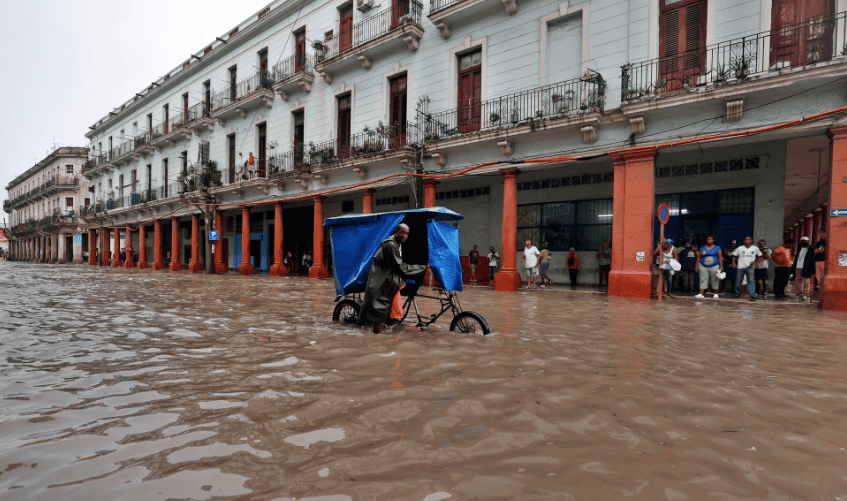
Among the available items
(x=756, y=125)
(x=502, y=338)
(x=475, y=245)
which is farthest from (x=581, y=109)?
(x=502, y=338)

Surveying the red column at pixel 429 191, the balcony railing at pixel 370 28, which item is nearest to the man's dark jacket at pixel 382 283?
the red column at pixel 429 191

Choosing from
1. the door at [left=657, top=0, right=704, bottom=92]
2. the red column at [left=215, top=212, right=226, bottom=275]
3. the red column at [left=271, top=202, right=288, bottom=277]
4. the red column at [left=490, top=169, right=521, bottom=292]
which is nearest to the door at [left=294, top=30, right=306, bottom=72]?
the red column at [left=271, top=202, right=288, bottom=277]

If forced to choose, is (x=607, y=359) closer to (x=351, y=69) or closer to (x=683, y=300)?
(x=683, y=300)

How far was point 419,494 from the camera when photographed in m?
2.13

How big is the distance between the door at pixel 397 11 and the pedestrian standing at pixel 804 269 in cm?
1567

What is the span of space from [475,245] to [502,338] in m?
12.1

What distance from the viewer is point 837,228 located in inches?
370

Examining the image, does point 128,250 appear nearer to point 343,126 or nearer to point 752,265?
point 343,126

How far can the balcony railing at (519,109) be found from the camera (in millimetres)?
12375

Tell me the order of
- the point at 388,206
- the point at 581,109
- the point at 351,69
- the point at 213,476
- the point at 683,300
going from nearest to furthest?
the point at 213,476 → the point at 683,300 → the point at 581,109 → the point at 351,69 → the point at 388,206

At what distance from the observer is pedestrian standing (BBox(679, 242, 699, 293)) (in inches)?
539

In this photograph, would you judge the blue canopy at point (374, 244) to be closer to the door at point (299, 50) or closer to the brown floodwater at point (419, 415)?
the brown floodwater at point (419, 415)

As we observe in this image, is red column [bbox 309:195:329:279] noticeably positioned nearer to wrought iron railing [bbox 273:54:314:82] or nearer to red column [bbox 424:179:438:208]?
red column [bbox 424:179:438:208]

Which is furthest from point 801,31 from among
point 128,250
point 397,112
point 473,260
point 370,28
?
point 128,250
